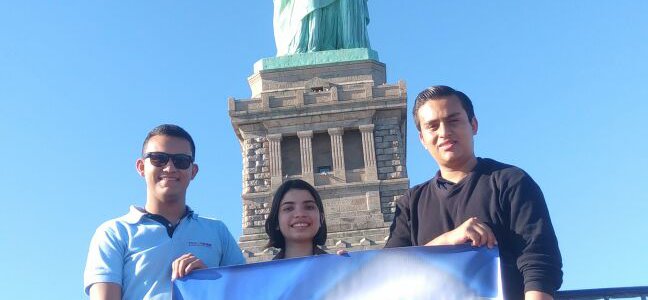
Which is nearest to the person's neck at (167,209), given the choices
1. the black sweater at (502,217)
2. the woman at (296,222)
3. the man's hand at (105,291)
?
the man's hand at (105,291)

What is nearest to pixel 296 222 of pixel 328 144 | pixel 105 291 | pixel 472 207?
pixel 105 291

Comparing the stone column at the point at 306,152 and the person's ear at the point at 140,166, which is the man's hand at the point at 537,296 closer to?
the person's ear at the point at 140,166

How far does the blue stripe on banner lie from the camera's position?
4.97m

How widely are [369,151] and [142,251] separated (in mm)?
19600

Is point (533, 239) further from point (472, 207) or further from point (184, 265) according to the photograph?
point (184, 265)

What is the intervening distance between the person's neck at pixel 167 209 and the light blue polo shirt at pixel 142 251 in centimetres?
7

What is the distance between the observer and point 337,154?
25078mm

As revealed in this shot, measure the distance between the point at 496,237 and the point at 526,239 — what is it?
0.25m

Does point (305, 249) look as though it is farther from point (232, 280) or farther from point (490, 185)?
point (490, 185)

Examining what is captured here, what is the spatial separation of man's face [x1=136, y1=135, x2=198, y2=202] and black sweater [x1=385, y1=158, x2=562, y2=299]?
1538 mm

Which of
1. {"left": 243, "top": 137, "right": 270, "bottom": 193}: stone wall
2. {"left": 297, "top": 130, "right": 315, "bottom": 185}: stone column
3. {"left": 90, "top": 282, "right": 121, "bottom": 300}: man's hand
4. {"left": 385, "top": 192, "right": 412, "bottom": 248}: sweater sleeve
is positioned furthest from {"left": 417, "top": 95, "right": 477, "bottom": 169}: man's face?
{"left": 243, "top": 137, "right": 270, "bottom": 193}: stone wall

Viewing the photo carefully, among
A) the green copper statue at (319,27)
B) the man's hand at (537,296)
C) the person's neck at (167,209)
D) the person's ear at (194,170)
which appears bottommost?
the man's hand at (537,296)

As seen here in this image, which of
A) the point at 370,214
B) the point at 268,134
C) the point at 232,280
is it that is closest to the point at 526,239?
the point at 232,280

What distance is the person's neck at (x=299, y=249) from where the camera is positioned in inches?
259
